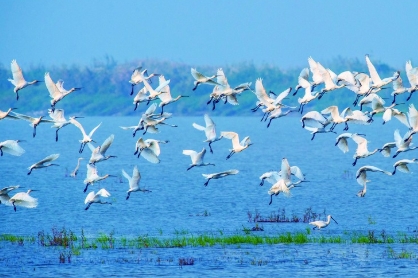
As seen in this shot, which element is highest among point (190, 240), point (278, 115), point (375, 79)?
point (375, 79)

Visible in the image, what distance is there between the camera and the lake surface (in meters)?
24.1

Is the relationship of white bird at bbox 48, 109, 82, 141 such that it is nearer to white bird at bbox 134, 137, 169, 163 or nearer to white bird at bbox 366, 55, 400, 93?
white bird at bbox 134, 137, 169, 163

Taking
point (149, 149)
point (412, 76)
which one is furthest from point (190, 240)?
point (412, 76)

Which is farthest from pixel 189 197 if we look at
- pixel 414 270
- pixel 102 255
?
pixel 414 270

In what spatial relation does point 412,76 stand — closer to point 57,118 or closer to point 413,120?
point 413,120

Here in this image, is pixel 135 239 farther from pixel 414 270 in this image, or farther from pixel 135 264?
pixel 414 270

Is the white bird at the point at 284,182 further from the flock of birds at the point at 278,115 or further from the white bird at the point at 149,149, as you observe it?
the white bird at the point at 149,149

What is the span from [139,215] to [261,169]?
72.5 ft

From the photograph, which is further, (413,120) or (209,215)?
(209,215)

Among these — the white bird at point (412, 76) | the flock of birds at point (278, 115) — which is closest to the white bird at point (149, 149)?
the flock of birds at point (278, 115)

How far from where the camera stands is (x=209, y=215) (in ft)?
113

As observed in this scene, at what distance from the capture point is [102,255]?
82.9ft

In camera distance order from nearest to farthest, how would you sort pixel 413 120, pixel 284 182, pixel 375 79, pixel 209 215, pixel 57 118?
pixel 413 120 → pixel 284 182 → pixel 375 79 → pixel 57 118 → pixel 209 215

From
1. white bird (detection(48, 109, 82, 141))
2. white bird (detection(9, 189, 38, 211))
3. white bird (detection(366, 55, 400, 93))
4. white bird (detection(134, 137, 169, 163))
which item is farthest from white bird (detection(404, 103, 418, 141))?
white bird (detection(9, 189, 38, 211))
